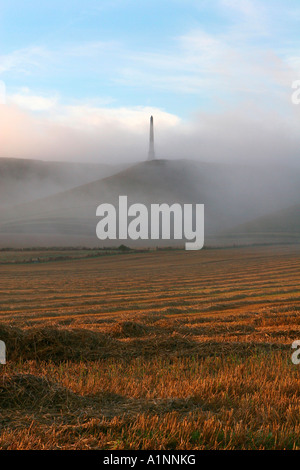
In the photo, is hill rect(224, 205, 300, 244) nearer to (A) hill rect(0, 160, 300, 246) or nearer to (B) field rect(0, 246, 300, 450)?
(A) hill rect(0, 160, 300, 246)

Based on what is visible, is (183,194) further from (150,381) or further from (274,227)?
(150,381)

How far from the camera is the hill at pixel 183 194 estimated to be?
13988 centimetres

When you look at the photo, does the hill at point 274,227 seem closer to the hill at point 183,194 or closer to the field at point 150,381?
the hill at point 183,194

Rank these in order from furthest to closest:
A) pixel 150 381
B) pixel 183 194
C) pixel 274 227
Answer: pixel 183 194
pixel 274 227
pixel 150 381

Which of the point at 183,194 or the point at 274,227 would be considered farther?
the point at 183,194

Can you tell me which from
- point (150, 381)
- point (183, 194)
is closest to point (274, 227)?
point (183, 194)

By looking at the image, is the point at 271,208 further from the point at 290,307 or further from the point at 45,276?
the point at 290,307

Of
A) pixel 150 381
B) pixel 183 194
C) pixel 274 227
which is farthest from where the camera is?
pixel 183 194

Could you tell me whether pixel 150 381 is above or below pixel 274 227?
below

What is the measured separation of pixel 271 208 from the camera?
145m

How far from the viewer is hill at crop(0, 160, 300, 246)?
459 ft

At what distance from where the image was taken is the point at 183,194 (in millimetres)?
164750

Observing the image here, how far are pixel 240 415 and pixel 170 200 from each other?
15392cm

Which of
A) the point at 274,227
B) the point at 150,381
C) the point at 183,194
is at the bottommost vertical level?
the point at 150,381
